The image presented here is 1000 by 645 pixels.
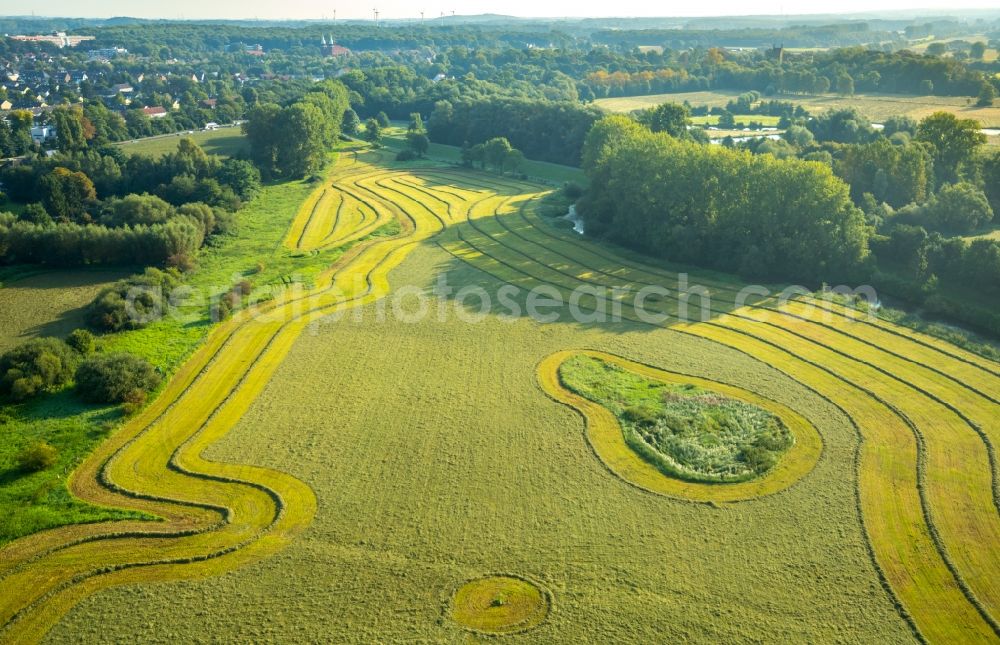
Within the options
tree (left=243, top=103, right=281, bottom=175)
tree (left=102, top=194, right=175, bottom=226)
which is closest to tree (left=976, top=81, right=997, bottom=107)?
tree (left=243, top=103, right=281, bottom=175)

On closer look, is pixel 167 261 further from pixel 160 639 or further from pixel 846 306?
pixel 846 306

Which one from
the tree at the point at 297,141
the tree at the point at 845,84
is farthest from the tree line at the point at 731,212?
the tree at the point at 845,84

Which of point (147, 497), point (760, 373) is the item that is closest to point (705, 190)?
point (760, 373)

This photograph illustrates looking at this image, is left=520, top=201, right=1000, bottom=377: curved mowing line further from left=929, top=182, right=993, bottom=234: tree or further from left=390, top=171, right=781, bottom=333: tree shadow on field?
left=929, top=182, right=993, bottom=234: tree

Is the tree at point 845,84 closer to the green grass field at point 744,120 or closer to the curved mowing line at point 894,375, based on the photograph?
the green grass field at point 744,120

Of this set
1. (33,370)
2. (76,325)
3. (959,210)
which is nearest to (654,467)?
(33,370)

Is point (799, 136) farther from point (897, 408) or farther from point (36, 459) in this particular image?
point (36, 459)

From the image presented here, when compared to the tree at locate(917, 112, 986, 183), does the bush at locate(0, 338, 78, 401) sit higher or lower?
lower

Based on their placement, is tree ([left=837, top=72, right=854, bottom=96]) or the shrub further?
tree ([left=837, top=72, right=854, bottom=96])
